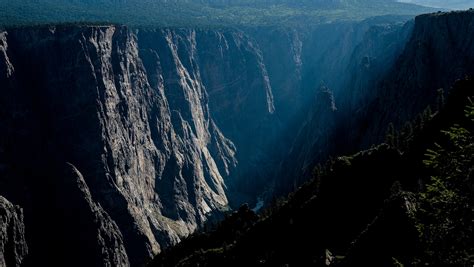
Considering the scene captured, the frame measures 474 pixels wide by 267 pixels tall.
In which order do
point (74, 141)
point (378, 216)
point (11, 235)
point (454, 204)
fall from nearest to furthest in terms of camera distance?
point (454, 204)
point (378, 216)
point (11, 235)
point (74, 141)

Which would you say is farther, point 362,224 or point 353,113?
point 353,113

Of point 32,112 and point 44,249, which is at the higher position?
point 32,112

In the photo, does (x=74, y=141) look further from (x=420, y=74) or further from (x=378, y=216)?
(x=378, y=216)

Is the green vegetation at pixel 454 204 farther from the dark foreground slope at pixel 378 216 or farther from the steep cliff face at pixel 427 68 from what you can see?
the steep cliff face at pixel 427 68

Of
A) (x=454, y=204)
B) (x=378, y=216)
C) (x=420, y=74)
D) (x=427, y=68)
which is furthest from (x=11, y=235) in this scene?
(x=454, y=204)

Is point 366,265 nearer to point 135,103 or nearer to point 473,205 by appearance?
point 473,205

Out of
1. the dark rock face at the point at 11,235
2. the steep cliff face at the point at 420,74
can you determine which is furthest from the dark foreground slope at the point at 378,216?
the dark rock face at the point at 11,235

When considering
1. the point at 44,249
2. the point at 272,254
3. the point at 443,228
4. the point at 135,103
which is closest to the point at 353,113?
the point at 135,103
